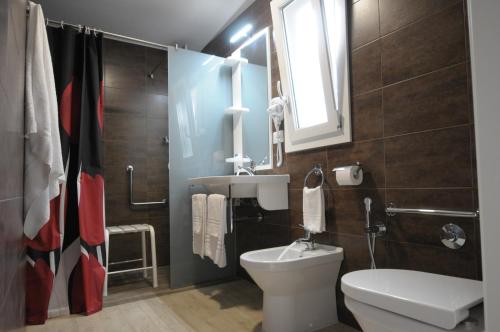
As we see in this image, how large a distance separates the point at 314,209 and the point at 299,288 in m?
0.50

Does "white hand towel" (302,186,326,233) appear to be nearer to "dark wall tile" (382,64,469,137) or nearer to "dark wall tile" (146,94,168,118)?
"dark wall tile" (382,64,469,137)

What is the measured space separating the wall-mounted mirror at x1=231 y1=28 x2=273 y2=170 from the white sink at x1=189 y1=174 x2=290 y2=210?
0.31 meters

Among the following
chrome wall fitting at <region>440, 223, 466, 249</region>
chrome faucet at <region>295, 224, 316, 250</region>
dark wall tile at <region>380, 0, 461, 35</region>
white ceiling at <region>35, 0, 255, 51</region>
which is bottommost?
chrome faucet at <region>295, 224, 316, 250</region>

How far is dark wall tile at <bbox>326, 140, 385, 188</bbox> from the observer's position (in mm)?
1724

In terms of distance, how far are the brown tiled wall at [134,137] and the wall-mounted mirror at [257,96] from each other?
1095 millimetres

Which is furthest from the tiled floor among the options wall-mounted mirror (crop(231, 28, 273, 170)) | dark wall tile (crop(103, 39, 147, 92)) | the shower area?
dark wall tile (crop(103, 39, 147, 92))

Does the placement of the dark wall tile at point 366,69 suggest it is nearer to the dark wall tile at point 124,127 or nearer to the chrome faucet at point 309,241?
the chrome faucet at point 309,241

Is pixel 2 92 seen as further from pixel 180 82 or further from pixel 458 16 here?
pixel 180 82

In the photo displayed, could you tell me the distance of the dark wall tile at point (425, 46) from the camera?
1.40m

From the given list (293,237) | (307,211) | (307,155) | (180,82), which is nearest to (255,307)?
(293,237)

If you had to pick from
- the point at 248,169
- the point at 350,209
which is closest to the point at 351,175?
the point at 350,209

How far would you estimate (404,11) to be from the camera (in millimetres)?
1607

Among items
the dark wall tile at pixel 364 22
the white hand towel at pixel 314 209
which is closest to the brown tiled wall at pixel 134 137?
the white hand towel at pixel 314 209

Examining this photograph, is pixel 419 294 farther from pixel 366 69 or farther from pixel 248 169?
pixel 248 169
